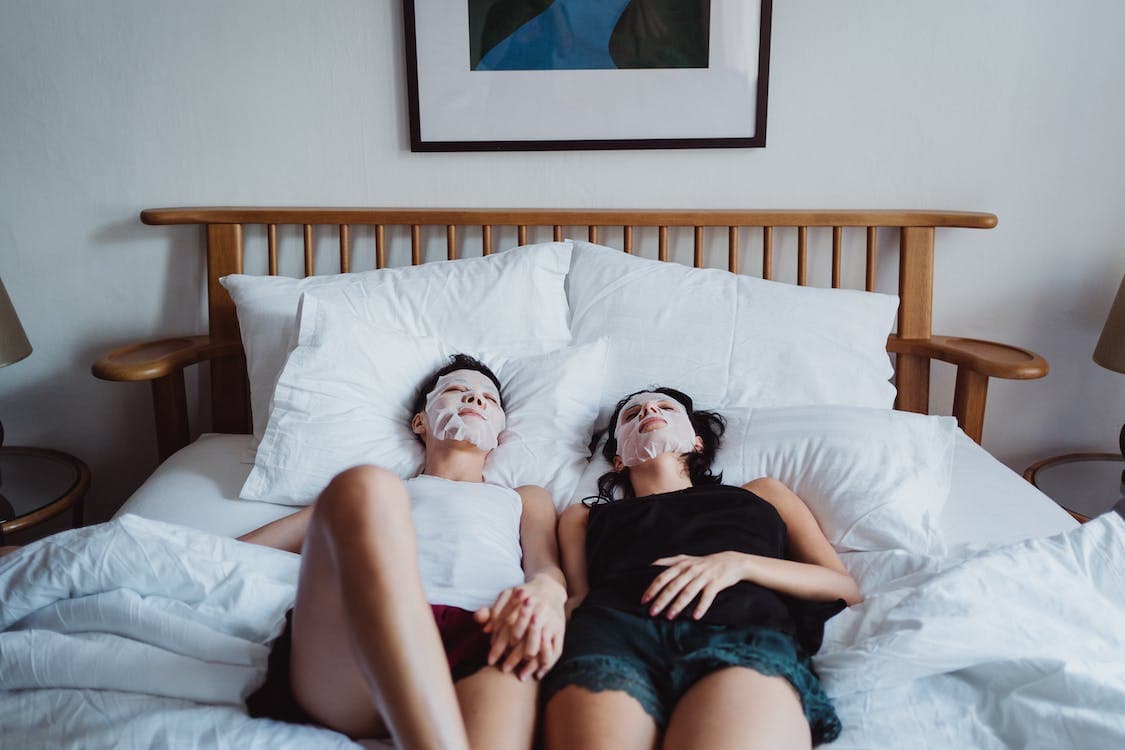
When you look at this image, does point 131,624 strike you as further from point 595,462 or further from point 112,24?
point 112,24

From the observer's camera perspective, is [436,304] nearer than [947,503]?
No

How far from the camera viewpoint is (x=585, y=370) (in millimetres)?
1616

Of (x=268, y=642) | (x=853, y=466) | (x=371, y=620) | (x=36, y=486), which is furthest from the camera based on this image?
(x=36, y=486)

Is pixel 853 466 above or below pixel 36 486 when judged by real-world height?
above

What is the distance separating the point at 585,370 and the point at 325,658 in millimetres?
855

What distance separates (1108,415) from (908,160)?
815 mm

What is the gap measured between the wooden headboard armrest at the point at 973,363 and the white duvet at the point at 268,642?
0.59 meters

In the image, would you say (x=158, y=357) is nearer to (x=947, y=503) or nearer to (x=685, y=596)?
(x=685, y=596)

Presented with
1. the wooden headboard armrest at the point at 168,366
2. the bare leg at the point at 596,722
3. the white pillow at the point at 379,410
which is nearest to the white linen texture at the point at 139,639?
the bare leg at the point at 596,722

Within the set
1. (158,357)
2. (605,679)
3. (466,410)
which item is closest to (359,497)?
(605,679)

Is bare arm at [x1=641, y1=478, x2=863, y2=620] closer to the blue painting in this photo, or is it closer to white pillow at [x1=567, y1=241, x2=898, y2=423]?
white pillow at [x1=567, y1=241, x2=898, y2=423]

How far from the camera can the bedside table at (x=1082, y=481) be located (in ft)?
5.78

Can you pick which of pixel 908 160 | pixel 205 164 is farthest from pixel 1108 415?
pixel 205 164

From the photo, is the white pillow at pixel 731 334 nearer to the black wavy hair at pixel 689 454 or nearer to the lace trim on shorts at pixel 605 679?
the black wavy hair at pixel 689 454
